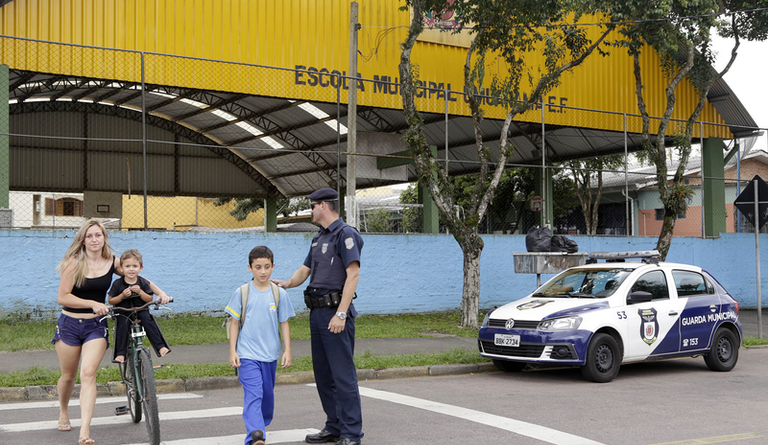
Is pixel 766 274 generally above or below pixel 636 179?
below

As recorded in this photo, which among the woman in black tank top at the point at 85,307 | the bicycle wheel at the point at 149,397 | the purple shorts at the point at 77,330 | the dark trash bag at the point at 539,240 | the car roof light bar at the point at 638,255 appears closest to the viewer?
the bicycle wheel at the point at 149,397

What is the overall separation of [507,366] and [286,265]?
21.1ft

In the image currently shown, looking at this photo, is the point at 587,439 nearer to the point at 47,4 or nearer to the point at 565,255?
the point at 565,255

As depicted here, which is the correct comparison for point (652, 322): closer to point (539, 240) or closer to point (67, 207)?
point (539, 240)

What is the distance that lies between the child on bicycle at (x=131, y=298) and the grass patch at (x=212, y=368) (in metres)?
2.31

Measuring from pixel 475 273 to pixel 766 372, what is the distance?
5214mm

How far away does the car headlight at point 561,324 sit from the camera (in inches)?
343

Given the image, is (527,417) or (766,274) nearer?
(527,417)

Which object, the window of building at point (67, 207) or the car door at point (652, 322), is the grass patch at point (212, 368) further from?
the window of building at point (67, 207)

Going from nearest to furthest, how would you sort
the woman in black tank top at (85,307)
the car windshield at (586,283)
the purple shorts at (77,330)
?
the woman in black tank top at (85,307)
the purple shorts at (77,330)
the car windshield at (586,283)

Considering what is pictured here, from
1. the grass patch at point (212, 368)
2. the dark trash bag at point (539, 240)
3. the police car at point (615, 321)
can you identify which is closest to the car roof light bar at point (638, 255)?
the police car at point (615, 321)

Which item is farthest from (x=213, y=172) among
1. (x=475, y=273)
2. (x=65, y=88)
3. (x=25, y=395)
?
(x=25, y=395)

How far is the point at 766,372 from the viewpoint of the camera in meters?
9.84

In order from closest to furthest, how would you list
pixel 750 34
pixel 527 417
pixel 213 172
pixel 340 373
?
pixel 340 373
pixel 527 417
pixel 750 34
pixel 213 172
